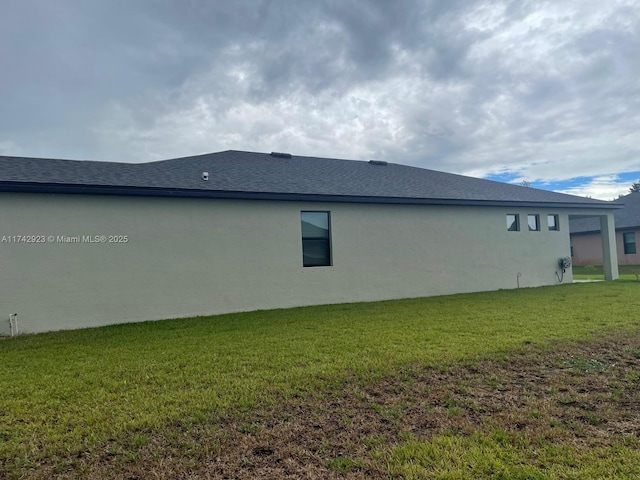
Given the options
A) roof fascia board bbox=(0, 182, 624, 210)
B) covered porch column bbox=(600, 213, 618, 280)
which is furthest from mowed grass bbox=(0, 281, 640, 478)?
covered porch column bbox=(600, 213, 618, 280)

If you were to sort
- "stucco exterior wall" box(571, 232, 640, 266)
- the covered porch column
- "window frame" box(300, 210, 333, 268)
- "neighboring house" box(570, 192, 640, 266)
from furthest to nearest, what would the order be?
"stucco exterior wall" box(571, 232, 640, 266), "neighboring house" box(570, 192, 640, 266), the covered porch column, "window frame" box(300, 210, 333, 268)

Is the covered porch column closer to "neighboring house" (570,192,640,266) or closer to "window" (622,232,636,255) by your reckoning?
"neighboring house" (570,192,640,266)

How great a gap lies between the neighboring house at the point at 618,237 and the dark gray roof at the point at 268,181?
12.5 metres

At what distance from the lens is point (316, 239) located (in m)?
10.5

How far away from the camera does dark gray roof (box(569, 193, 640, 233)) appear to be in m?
24.1

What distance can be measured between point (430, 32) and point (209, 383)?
36.5ft

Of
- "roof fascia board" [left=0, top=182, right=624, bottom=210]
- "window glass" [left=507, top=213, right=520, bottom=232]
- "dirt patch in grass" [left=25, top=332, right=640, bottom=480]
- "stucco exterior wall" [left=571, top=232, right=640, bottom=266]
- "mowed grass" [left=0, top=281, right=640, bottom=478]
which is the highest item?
"roof fascia board" [left=0, top=182, right=624, bottom=210]

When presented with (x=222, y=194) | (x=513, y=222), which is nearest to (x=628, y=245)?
(x=513, y=222)

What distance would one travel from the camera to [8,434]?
3.14 meters

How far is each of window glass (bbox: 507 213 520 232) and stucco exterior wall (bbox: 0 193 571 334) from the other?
0.36 metres

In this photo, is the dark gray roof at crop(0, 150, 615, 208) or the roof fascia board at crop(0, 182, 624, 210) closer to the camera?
the roof fascia board at crop(0, 182, 624, 210)

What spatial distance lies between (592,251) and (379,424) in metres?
29.1

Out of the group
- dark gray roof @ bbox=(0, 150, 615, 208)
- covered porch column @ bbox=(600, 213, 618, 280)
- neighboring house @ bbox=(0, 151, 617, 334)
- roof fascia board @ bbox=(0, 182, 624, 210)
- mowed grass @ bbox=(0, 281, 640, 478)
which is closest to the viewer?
mowed grass @ bbox=(0, 281, 640, 478)

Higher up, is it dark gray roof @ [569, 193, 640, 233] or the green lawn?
dark gray roof @ [569, 193, 640, 233]
